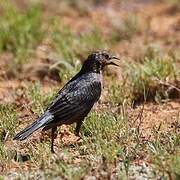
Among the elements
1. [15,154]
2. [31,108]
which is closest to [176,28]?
[31,108]

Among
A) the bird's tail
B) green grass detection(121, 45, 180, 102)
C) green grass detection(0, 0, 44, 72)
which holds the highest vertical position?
green grass detection(0, 0, 44, 72)

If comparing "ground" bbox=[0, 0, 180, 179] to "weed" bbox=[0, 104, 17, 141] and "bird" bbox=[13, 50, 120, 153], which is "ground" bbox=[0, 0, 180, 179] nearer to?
"weed" bbox=[0, 104, 17, 141]

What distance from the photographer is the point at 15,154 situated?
7195 millimetres

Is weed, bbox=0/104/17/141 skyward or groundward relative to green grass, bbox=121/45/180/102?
groundward

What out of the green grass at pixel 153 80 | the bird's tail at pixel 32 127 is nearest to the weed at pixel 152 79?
the green grass at pixel 153 80

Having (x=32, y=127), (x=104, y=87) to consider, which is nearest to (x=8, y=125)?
(x=32, y=127)

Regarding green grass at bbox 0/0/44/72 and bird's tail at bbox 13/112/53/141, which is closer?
bird's tail at bbox 13/112/53/141

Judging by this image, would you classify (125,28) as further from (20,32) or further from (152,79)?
(152,79)

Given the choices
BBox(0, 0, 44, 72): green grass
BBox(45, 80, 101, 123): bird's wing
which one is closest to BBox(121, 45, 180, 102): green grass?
BBox(45, 80, 101, 123): bird's wing

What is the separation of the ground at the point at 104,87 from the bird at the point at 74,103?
0.16 meters

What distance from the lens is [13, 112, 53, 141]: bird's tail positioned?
23.6ft

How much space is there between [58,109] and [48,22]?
18.6ft

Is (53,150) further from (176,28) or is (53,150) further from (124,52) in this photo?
(176,28)

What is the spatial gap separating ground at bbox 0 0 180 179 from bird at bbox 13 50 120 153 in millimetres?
156
